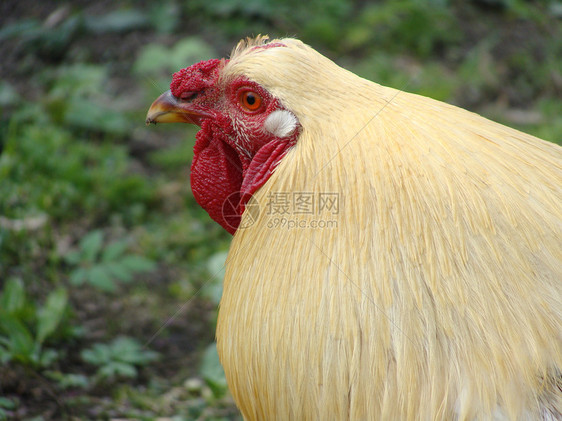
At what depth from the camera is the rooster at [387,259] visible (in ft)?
6.17

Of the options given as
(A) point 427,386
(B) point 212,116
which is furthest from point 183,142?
(A) point 427,386

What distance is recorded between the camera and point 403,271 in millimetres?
1923

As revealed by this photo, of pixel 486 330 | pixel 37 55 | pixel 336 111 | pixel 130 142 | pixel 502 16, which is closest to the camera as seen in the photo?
pixel 486 330

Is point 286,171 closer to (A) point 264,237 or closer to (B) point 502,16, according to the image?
(A) point 264,237

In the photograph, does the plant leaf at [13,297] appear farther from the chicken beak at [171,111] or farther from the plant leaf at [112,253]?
the chicken beak at [171,111]

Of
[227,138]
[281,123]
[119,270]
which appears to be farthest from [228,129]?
[119,270]

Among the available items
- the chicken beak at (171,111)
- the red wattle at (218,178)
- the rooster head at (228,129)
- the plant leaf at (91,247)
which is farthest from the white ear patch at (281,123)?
the plant leaf at (91,247)

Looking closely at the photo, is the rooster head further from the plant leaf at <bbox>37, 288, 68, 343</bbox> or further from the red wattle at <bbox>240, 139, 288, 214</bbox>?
Result: the plant leaf at <bbox>37, 288, 68, 343</bbox>

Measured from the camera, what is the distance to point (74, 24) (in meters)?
7.00

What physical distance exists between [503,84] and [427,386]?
19.1ft

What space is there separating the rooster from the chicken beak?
0.40m

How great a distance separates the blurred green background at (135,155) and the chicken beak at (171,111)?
17.6 inches

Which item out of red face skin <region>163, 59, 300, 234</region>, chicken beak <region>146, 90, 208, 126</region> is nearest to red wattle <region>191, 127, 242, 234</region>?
red face skin <region>163, 59, 300, 234</region>

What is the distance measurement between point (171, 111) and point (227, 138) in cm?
36
